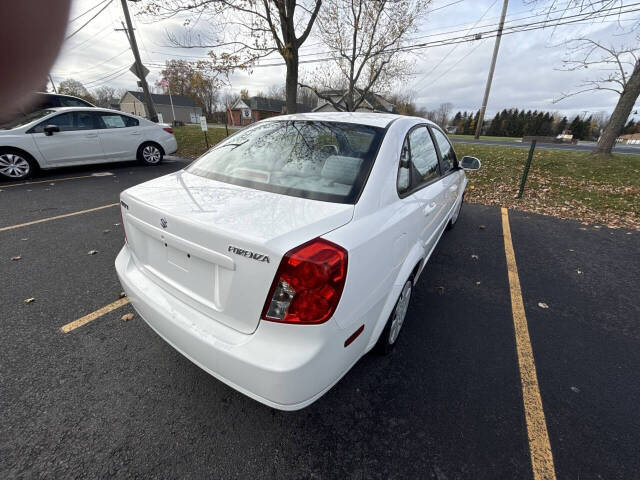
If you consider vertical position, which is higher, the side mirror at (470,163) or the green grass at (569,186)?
the side mirror at (470,163)

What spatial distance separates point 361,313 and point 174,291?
1.05 meters

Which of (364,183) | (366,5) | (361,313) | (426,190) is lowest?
(361,313)

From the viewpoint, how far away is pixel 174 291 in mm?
1662

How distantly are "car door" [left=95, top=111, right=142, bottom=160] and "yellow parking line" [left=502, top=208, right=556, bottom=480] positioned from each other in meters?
8.92

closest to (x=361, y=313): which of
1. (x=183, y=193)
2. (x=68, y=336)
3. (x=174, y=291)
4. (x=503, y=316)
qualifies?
(x=174, y=291)

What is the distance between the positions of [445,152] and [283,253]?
2914 mm

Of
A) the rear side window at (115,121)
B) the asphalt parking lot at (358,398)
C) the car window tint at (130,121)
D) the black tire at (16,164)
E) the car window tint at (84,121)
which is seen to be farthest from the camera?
the car window tint at (130,121)

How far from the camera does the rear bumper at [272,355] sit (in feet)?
4.33

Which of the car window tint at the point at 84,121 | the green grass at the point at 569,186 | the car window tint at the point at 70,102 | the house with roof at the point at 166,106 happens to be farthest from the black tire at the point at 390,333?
the house with roof at the point at 166,106

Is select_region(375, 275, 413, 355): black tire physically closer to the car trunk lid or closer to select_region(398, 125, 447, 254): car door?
select_region(398, 125, 447, 254): car door

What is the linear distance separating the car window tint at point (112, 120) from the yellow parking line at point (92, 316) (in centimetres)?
658

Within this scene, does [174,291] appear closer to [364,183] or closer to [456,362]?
[364,183]

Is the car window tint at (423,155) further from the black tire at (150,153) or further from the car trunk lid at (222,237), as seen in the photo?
the black tire at (150,153)

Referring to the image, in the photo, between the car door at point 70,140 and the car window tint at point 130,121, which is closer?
the car door at point 70,140
